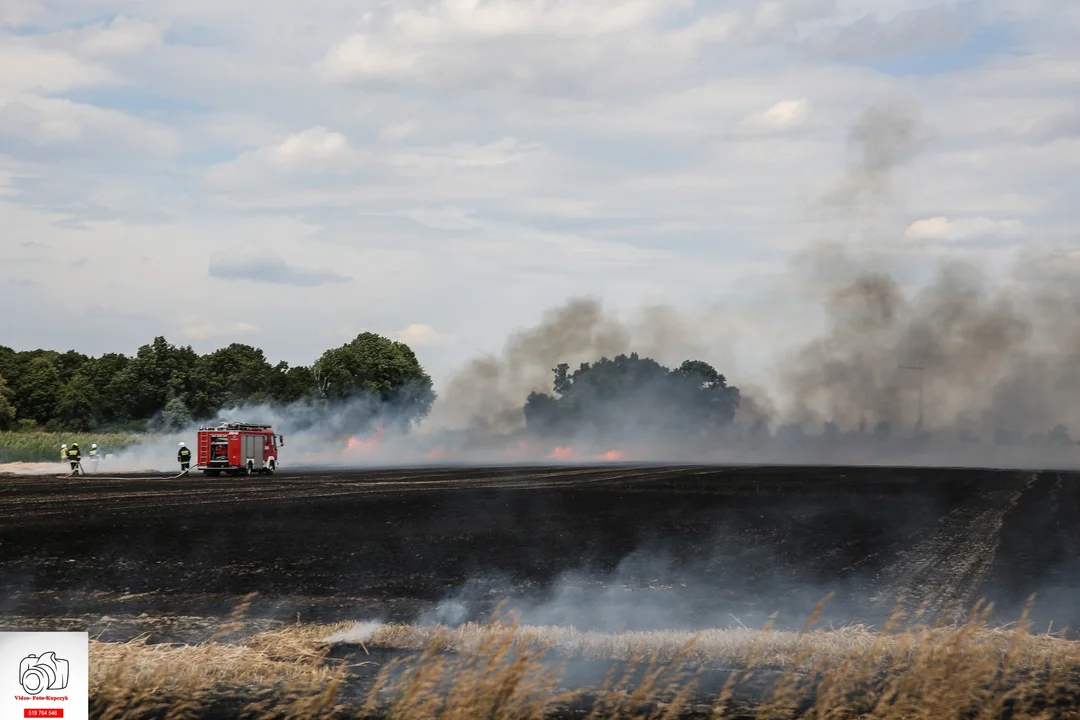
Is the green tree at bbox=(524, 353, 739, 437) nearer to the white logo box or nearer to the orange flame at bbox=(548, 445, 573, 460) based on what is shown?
the orange flame at bbox=(548, 445, 573, 460)

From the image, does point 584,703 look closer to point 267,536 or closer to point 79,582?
point 79,582

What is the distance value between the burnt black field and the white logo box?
35.2 feet

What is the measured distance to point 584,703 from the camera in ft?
58.8

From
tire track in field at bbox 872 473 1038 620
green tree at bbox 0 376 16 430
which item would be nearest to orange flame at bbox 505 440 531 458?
green tree at bbox 0 376 16 430

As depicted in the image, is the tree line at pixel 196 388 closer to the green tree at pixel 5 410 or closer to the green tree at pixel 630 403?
the green tree at pixel 5 410

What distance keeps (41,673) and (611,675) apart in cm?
1027

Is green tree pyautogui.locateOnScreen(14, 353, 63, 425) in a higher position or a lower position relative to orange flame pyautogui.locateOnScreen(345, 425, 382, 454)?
higher

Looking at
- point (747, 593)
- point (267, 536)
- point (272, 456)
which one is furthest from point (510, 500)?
point (272, 456)

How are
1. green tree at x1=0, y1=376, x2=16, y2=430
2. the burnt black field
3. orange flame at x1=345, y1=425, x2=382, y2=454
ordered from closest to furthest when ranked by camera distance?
the burnt black field
orange flame at x1=345, y1=425, x2=382, y2=454
green tree at x1=0, y1=376, x2=16, y2=430

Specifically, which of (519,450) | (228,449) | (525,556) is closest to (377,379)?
(519,450)

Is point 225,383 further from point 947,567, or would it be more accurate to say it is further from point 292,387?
point 947,567

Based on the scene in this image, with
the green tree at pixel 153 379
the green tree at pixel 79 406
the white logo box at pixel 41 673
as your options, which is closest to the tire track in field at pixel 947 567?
the white logo box at pixel 41 673

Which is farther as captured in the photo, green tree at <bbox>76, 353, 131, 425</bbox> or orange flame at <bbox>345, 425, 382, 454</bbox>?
green tree at <bbox>76, 353, 131, 425</bbox>

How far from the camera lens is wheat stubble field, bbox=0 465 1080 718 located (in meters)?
17.6
